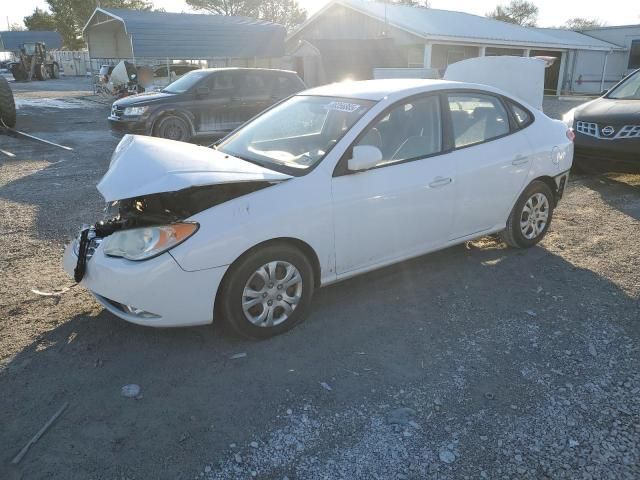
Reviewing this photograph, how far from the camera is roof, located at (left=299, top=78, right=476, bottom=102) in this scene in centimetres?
406

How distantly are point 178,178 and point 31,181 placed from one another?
606 centimetres

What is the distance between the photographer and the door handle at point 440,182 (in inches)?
158

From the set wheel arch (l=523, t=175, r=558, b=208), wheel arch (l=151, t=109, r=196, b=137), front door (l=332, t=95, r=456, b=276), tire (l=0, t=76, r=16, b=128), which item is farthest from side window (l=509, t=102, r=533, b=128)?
tire (l=0, t=76, r=16, b=128)

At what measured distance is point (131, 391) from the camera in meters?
2.97

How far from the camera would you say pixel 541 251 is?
508 centimetres

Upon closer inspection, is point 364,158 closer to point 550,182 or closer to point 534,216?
point 534,216

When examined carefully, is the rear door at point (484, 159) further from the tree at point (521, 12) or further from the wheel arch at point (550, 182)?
the tree at point (521, 12)

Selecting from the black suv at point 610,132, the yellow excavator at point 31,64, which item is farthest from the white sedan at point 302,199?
the yellow excavator at point 31,64

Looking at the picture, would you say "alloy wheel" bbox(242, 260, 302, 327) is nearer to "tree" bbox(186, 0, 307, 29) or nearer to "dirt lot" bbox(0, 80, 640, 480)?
"dirt lot" bbox(0, 80, 640, 480)

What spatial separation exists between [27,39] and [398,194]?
6663 centimetres

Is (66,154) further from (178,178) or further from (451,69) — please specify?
(178,178)

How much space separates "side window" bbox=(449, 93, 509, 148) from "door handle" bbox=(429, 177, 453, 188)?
36 cm

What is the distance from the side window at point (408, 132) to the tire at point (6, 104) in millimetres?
12612

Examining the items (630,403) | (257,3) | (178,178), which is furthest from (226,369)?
(257,3)
